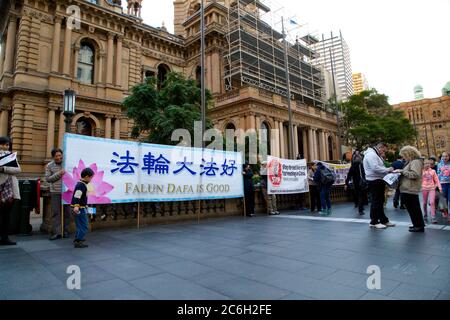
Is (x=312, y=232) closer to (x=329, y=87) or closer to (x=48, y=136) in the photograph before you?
(x=48, y=136)

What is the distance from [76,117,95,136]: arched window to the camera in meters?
22.1

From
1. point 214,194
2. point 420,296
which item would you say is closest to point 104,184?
point 214,194

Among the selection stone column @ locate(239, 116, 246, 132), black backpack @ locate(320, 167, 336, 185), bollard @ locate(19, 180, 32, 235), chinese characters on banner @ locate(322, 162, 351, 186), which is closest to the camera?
bollard @ locate(19, 180, 32, 235)

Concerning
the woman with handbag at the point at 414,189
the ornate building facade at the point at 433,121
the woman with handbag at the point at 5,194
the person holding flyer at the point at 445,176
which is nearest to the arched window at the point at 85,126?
the woman with handbag at the point at 5,194

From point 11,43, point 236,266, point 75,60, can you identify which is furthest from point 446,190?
point 11,43

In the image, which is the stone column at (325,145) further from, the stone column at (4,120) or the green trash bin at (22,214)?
the stone column at (4,120)

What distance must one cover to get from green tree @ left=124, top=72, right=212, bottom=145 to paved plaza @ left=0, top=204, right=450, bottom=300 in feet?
30.7

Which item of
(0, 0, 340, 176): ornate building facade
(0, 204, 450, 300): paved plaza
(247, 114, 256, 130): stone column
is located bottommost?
(0, 204, 450, 300): paved plaza

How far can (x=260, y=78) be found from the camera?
30.0m

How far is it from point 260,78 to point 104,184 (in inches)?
1022

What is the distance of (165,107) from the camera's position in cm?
1633

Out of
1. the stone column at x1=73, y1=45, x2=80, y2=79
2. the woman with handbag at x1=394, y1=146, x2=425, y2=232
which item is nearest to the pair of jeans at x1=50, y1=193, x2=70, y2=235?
the woman with handbag at x1=394, y1=146, x2=425, y2=232

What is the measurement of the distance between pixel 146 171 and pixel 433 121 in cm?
9146

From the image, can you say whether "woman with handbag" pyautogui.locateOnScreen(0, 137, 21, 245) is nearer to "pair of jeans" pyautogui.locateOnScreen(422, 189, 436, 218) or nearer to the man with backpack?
the man with backpack
